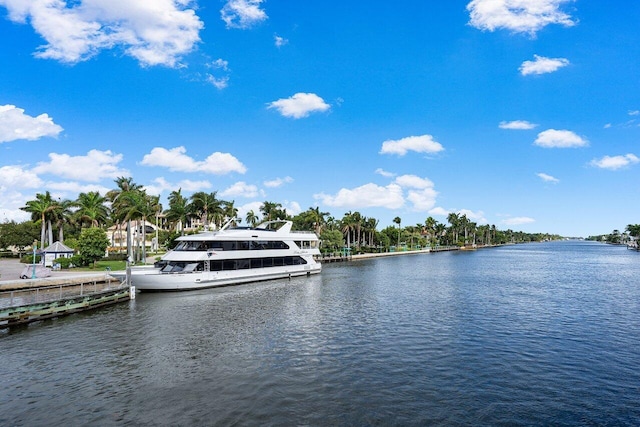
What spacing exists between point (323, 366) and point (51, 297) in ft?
98.9

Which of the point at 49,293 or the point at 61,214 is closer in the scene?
the point at 49,293

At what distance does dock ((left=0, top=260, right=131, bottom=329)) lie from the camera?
2701 cm

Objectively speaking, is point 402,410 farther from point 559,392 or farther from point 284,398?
point 559,392

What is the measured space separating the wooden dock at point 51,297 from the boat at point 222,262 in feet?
12.9

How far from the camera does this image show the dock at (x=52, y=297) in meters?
27.0

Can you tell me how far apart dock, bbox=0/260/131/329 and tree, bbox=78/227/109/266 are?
33.5 ft

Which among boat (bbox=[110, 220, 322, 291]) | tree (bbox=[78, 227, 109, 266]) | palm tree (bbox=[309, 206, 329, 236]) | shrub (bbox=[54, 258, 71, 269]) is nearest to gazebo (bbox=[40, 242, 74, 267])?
shrub (bbox=[54, 258, 71, 269])

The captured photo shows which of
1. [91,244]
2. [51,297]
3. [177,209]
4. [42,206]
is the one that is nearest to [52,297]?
[51,297]

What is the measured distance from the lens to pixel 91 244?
55688mm

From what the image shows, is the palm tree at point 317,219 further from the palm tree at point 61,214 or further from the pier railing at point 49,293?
the pier railing at point 49,293

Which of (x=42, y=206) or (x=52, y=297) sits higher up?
(x=42, y=206)

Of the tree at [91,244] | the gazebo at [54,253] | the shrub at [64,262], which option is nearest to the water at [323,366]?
the tree at [91,244]

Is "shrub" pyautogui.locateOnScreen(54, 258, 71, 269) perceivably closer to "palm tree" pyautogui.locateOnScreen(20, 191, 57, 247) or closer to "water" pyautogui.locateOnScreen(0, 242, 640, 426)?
"palm tree" pyautogui.locateOnScreen(20, 191, 57, 247)

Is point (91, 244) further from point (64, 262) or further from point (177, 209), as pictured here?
point (177, 209)
